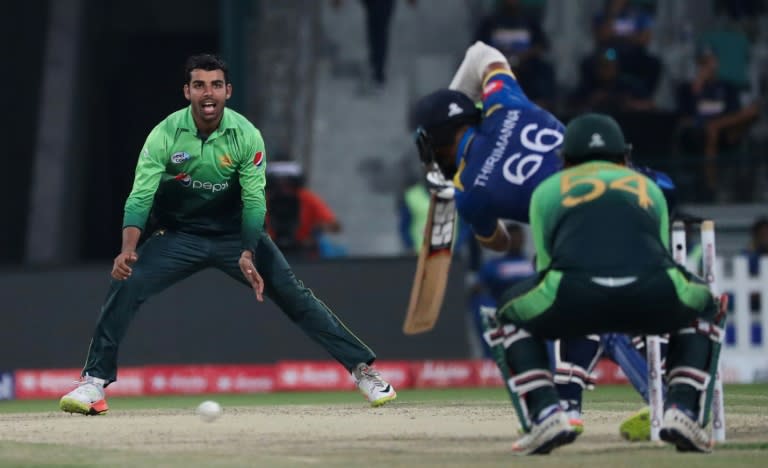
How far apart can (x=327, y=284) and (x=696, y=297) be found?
318 inches

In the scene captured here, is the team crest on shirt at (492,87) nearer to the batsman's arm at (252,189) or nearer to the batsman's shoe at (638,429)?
the batsman's arm at (252,189)

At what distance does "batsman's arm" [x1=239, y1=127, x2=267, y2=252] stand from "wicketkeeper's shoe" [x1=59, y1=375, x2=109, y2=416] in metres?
1.19

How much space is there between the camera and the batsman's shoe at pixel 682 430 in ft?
22.0

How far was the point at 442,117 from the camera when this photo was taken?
26.8 ft

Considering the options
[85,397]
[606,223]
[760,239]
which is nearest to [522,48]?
[760,239]

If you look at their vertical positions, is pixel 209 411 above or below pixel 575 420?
below

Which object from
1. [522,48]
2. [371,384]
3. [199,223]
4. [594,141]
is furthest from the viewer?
[522,48]

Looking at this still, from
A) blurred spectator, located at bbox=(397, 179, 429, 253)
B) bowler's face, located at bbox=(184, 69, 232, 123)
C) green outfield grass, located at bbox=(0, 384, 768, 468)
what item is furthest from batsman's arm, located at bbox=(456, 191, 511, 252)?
blurred spectator, located at bbox=(397, 179, 429, 253)

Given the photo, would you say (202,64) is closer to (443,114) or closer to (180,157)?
(180,157)

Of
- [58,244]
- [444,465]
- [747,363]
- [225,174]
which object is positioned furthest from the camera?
[58,244]

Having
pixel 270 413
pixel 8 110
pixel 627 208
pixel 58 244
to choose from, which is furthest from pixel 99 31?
pixel 627 208

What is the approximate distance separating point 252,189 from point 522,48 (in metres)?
Result: 9.03

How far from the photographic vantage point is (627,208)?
672 cm

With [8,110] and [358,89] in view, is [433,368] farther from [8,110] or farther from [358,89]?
[8,110]
